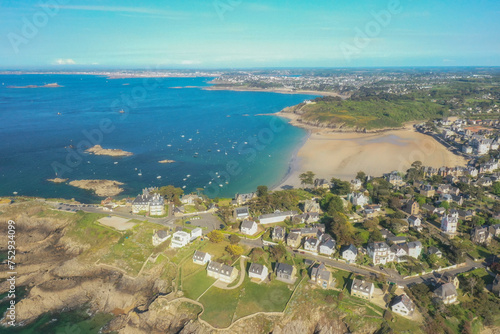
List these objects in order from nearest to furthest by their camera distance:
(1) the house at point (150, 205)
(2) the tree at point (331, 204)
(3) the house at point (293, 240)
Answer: (3) the house at point (293, 240) → (2) the tree at point (331, 204) → (1) the house at point (150, 205)

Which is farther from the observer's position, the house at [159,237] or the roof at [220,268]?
the house at [159,237]

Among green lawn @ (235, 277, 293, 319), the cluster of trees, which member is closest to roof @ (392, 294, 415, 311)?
green lawn @ (235, 277, 293, 319)

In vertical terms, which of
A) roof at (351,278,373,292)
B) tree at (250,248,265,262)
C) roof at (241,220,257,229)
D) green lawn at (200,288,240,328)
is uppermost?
roof at (351,278,373,292)

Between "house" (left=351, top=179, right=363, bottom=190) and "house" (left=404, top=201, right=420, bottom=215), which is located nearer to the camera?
"house" (left=404, top=201, right=420, bottom=215)

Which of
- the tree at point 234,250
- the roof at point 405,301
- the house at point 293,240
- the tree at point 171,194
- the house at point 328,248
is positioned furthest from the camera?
the tree at point 171,194

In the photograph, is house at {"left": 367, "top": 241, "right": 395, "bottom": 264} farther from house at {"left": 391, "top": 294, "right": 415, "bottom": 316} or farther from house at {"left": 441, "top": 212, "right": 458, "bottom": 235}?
house at {"left": 441, "top": 212, "right": 458, "bottom": 235}

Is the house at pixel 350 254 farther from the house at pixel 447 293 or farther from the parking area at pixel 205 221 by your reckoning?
the parking area at pixel 205 221

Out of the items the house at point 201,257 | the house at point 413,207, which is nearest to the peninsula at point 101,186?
the house at point 201,257

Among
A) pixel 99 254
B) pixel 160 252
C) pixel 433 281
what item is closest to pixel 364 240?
pixel 433 281
